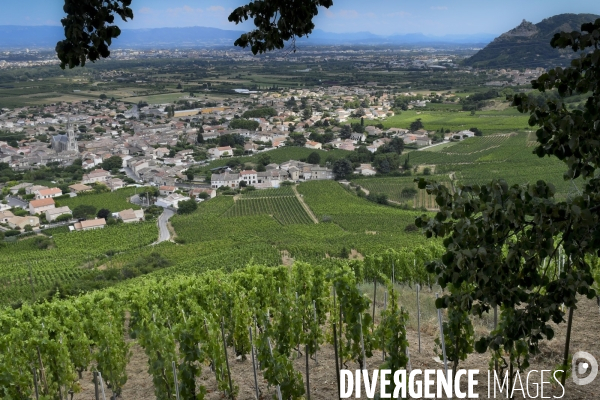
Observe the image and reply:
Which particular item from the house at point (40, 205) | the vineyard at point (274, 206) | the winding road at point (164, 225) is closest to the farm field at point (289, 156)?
the vineyard at point (274, 206)

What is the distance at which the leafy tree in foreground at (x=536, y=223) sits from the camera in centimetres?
275

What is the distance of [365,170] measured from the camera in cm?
4822

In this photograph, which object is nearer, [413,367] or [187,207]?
[413,367]

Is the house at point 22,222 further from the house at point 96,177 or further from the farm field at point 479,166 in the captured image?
the farm field at point 479,166

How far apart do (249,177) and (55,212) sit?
15574mm

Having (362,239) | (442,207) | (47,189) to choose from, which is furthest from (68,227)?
(442,207)

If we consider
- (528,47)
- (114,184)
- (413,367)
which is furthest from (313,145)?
(528,47)

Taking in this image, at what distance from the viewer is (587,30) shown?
111 inches

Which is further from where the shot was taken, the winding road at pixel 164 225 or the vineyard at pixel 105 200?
the vineyard at pixel 105 200

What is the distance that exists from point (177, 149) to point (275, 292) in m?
52.2

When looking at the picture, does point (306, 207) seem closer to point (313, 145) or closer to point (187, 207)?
point (187, 207)

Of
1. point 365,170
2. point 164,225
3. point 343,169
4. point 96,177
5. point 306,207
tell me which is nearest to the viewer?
point 164,225

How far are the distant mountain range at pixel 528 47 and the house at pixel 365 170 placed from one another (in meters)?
62.6

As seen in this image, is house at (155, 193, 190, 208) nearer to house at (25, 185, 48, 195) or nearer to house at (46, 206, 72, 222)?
house at (46, 206, 72, 222)
